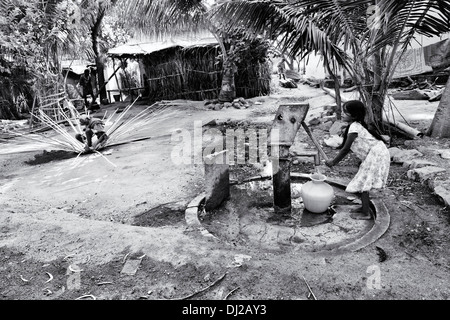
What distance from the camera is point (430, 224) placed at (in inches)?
136

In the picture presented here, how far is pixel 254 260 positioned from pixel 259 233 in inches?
33.7

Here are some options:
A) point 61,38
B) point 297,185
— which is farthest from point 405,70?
point 61,38

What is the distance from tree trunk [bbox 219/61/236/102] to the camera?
1240 centimetres

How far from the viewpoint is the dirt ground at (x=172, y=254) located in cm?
246

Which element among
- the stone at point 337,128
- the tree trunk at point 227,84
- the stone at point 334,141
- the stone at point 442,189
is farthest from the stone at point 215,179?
the tree trunk at point 227,84

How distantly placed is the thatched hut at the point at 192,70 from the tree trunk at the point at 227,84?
4.80 feet

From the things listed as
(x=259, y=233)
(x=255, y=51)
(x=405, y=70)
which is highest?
(x=255, y=51)

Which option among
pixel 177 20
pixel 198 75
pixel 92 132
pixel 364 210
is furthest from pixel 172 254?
pixel 198 75

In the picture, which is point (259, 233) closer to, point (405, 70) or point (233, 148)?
point (233, 148)

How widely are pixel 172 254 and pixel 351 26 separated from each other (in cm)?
463

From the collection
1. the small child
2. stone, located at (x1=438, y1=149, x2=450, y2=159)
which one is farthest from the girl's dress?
the small child

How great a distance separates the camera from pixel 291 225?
149 inches

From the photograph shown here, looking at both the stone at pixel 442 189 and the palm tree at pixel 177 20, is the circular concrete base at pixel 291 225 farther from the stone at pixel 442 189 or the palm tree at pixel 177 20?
the palm tree at pixel 177 20

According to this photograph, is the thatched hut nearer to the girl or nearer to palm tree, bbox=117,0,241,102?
palm tree, bbox=117,0,241,102
